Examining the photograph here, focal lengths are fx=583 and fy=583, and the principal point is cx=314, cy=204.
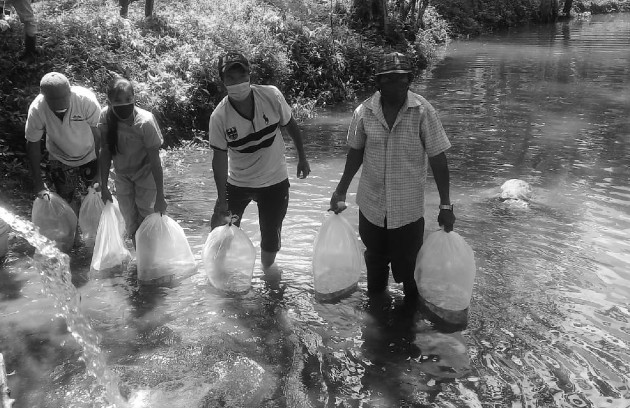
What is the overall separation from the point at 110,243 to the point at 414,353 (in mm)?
2567

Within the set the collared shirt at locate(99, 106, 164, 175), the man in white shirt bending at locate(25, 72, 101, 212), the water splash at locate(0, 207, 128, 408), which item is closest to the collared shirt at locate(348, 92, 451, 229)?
the collared shirt at locate(99, 106, 164, 175)

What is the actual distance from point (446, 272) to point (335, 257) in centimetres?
77

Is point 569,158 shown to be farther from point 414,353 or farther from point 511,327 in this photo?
point 414,353

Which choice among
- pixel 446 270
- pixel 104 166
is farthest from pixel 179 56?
pixel 446 270

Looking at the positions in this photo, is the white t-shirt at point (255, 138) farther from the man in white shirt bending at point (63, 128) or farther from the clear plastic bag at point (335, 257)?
the man in white shirt bending at point (63, 128)

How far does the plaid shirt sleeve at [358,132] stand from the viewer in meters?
3.70

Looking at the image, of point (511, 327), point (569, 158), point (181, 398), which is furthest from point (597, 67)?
point (181, 398)

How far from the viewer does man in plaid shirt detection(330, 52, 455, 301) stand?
3.49m

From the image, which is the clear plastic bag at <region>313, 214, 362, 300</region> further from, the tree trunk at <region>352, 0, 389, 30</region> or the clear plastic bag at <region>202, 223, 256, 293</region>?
the tree trunk at <region>352, 0, 389, 30</region>

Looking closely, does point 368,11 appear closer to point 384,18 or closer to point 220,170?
point 384,18

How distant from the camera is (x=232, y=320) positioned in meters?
4.16

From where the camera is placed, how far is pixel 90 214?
5145 millimetres

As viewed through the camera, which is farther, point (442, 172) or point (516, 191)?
point (516, 191)

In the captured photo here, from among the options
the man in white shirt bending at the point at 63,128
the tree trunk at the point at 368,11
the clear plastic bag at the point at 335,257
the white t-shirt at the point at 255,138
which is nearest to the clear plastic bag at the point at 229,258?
the white t-shirt at the point at 255,138
